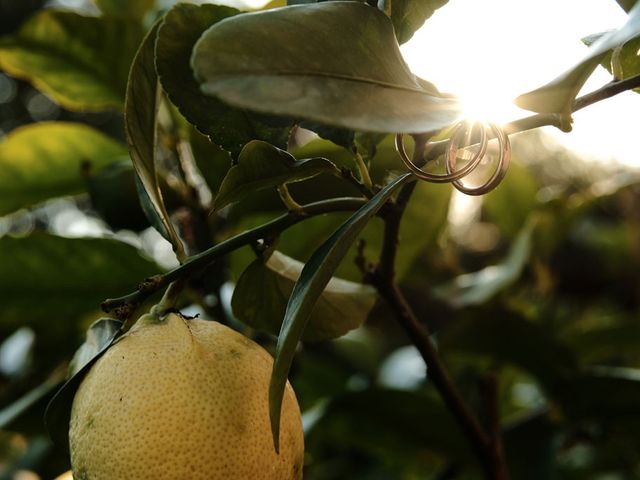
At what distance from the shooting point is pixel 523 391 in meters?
1.71

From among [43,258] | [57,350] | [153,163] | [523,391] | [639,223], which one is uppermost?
[153,163]

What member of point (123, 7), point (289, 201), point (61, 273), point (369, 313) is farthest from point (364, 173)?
point (123, 7)

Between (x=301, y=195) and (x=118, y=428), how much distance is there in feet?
0.98

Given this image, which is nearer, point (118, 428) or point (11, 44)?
point (118, 428)

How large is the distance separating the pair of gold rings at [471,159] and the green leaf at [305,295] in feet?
0.06

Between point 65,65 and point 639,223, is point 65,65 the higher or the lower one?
the higher one

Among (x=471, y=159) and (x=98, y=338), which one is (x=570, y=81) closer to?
(x=471, y=159)

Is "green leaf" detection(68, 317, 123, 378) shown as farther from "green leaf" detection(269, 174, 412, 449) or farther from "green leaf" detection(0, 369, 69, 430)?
"green leaf" detection(0, 369, 69, 430)

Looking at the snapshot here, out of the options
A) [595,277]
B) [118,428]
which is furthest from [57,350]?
[595,277]

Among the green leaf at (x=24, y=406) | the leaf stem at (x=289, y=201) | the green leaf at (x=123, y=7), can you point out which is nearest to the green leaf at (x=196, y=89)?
the leaf stem at (x=289, y=201)

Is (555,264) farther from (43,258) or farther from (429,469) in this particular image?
(43,258)

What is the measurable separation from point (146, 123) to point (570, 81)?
10.5 inches

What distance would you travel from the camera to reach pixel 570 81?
0.34m

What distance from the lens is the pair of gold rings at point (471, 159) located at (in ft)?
1.36
